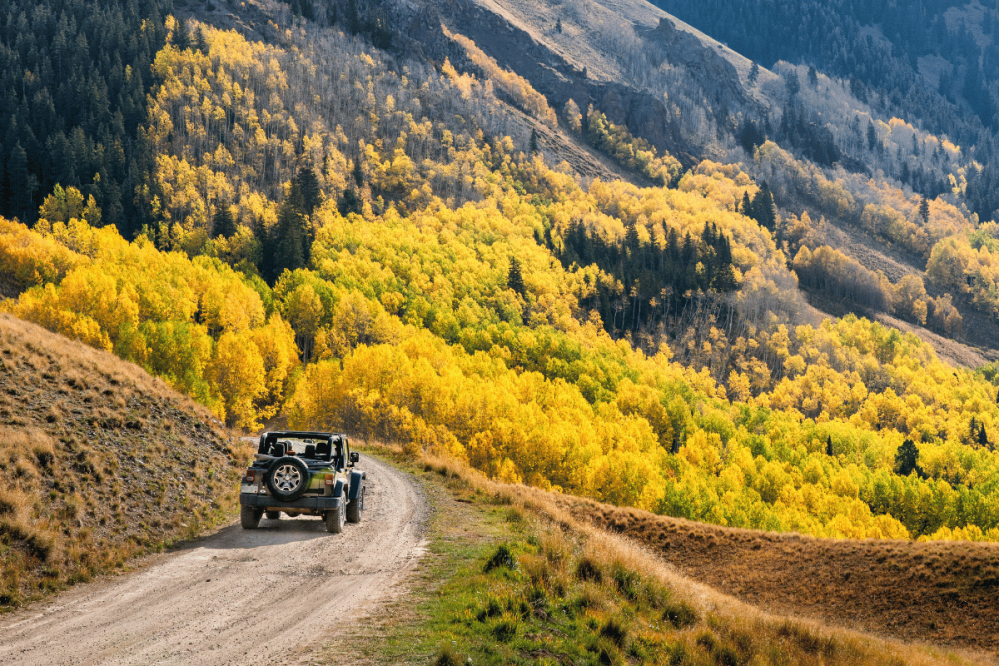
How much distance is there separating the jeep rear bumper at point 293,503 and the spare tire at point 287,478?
0.18 meters

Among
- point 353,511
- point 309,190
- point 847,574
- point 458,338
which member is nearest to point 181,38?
point 309,190

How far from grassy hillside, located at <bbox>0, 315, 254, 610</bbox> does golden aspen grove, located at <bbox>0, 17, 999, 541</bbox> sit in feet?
132

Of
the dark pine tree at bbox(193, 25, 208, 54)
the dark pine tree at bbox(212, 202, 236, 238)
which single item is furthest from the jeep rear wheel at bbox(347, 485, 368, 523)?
the dark pine tree at bbox(193, 25, 208, 54)

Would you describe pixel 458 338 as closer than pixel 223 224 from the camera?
Yes

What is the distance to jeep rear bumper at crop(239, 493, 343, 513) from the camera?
1725 cm

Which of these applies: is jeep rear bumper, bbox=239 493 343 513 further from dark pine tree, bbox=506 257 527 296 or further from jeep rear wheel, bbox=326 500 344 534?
dark pine tree, bbox=506 257 527 296

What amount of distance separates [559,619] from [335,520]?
812 cm

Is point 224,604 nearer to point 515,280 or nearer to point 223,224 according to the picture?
point 223,224

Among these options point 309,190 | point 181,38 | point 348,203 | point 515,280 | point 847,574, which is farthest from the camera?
point 181,38

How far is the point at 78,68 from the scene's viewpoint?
16062cm

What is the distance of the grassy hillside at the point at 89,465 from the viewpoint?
12.7 metres

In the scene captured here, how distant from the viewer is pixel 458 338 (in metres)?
127

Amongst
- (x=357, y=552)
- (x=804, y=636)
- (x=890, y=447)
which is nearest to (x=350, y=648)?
(x=357, y=552)

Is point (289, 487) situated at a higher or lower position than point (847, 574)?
higher
